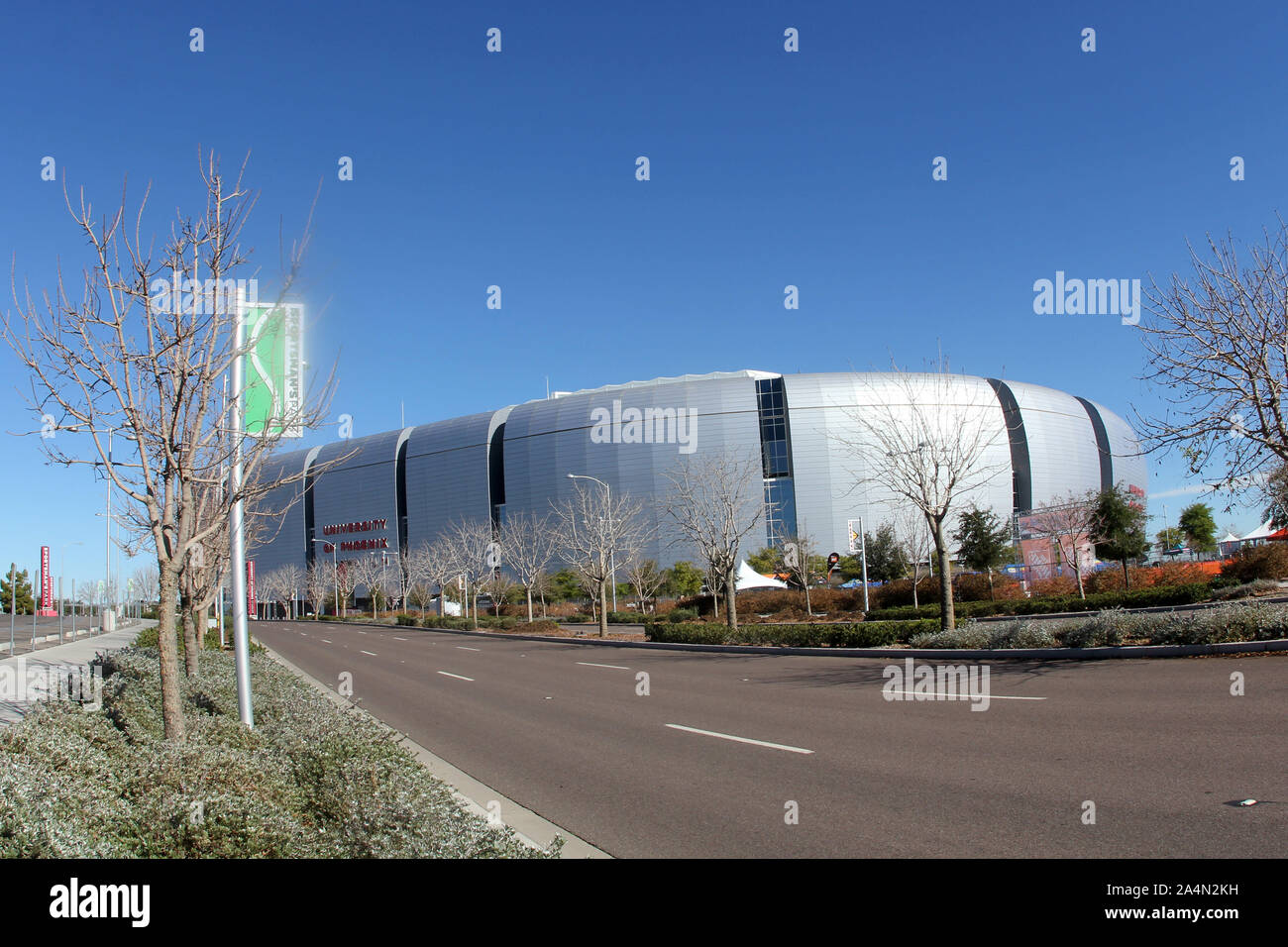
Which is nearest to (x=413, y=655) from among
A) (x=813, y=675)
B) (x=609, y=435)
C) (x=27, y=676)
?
(x=27, y=676)

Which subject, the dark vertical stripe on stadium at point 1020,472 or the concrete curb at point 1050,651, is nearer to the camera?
the concrete curb at point 1050,651

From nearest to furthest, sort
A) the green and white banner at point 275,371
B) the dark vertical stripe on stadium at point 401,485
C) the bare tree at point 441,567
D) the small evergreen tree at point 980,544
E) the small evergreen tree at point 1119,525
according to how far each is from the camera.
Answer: the green and white banner at point 275,371 → the small evergreen tree at point 1119,525 → the small evergreen tree at point 980,544 → the bare tree at point 441,567 → the dark vertical stripe on stadium at point 401,485

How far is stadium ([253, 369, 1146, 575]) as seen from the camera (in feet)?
302

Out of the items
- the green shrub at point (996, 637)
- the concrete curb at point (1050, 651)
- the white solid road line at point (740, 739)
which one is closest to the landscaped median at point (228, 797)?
the white solid road line at point (740, 739)

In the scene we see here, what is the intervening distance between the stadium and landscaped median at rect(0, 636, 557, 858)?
77.9m

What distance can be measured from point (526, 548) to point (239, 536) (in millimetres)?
60330

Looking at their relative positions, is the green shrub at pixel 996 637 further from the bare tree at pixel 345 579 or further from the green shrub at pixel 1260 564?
the bare tree at pixel 345 579

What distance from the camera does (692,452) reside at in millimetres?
92875

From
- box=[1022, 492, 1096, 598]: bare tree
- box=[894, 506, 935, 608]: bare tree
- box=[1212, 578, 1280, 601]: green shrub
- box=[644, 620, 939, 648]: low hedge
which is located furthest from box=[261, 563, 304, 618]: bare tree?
box=[1212, 578, 1280, 601]: green shrub

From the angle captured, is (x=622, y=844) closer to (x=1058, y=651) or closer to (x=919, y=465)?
(x=1058, y=651)

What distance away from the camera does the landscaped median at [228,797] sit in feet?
14.4

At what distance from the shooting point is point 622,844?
589cm

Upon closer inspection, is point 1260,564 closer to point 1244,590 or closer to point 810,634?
point 1244,590

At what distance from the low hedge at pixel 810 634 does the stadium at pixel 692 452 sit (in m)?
58.0
